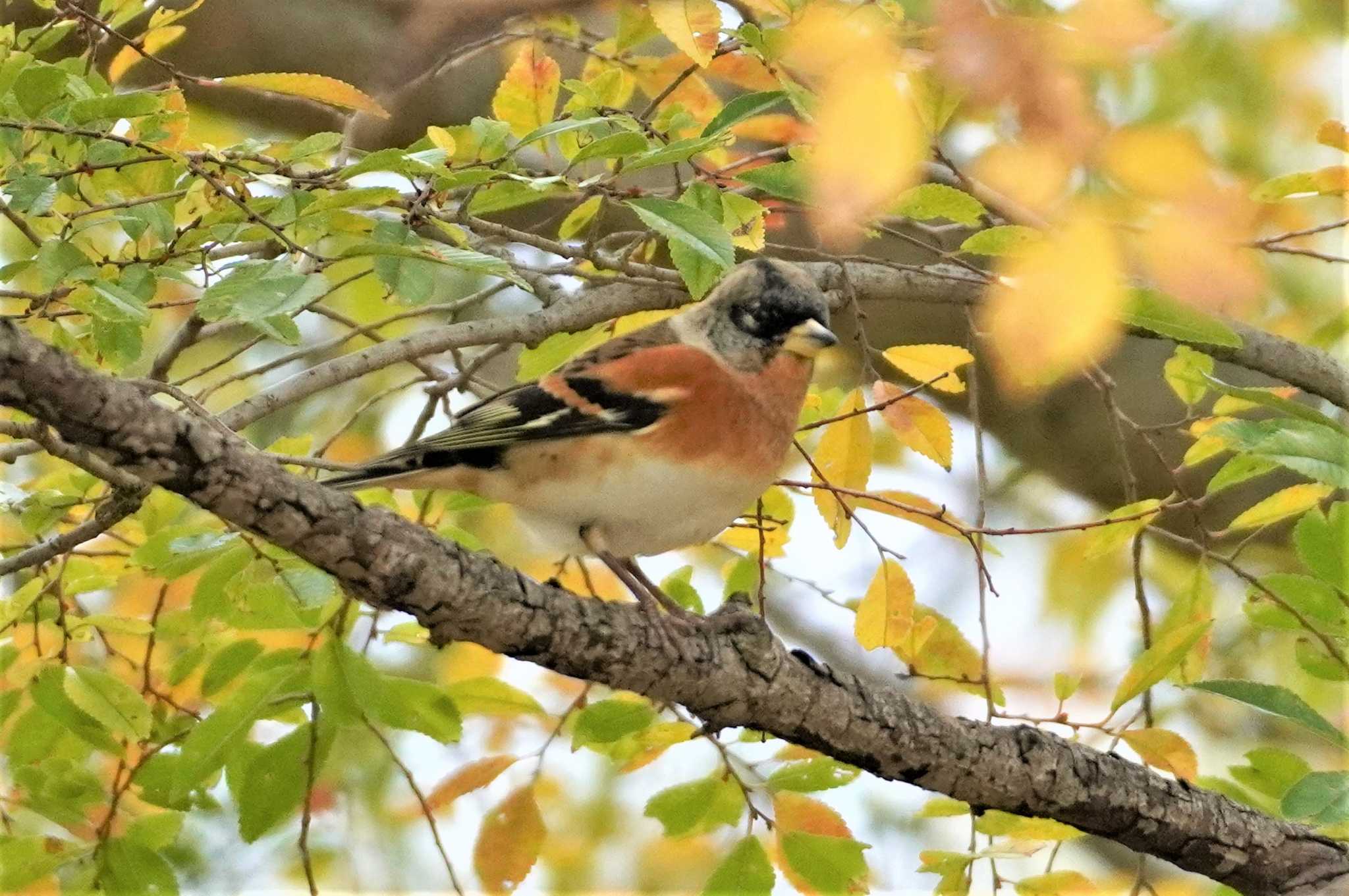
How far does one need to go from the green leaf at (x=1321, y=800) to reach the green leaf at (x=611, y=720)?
1041mm

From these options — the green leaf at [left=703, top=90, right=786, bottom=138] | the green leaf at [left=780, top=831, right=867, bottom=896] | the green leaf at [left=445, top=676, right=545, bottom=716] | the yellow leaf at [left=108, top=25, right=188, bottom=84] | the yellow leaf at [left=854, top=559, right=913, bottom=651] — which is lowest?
the green leaf at [left=780, top=831, right=867, bottom=896]

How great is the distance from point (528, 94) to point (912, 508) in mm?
1049

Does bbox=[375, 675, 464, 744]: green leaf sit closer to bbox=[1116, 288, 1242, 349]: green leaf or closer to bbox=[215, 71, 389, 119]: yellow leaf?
bbox=[215, 71, 389, 119]: yellow leaf

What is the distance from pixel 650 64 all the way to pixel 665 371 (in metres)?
0.69

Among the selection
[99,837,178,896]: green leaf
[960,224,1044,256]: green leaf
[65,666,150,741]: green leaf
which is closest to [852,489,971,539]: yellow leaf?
[960,224,1044,256]: green leaf

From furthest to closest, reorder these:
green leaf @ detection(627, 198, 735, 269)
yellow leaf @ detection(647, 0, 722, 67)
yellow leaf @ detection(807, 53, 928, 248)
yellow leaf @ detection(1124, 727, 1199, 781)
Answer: yellow leaf @ detection(1124, 727, 1199, 781) → green leaf @ detection(627, 198, 735, 269) → yellow leaf @ detection(647, 0, 722, 67) → yellow leaf @ detection(807, 53, 928, 248)

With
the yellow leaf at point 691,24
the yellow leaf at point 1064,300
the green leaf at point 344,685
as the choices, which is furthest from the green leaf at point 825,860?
the yellow leaf at point 1064,300

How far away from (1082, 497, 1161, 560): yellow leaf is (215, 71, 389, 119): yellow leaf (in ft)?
4.59

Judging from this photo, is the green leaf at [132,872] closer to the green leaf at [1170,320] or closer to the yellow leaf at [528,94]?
the yellow leaf at [528,94]

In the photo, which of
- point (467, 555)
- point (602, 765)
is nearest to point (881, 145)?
point (467, 555)

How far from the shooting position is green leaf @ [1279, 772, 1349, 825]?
1.99 meters

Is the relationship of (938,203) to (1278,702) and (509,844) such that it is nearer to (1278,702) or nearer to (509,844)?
(1278,702)

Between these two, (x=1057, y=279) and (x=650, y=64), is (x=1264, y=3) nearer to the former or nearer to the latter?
(x=650, y=64)

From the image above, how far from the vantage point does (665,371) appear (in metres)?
2.83
